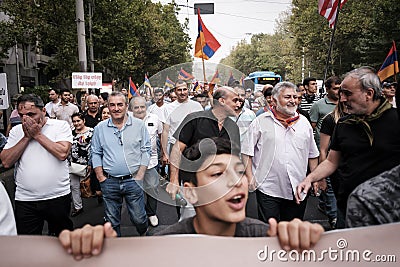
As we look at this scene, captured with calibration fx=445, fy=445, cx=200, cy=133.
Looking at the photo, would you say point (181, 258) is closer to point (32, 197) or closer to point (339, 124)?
point (339, 124)

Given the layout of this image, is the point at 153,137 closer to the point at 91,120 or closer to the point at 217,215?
the point at 91,120

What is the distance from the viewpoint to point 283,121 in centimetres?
341

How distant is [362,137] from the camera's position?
2744 mm

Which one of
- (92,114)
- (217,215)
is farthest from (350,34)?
(217,215)

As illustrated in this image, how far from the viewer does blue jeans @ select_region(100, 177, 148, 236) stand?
3.84 m

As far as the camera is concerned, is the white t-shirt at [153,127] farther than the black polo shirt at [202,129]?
Yes

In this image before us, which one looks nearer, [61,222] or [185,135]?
[185,135]

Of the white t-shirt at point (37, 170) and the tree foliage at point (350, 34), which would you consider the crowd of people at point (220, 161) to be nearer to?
the white t-shirt at point (37, 170)

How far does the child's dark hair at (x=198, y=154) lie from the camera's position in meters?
1.86

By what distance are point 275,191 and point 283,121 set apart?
1.77 feet

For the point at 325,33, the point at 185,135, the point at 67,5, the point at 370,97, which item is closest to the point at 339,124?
the point at 370,97

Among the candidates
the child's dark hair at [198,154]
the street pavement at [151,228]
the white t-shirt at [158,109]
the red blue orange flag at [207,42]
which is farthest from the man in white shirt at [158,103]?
the street pavement at [151,228]

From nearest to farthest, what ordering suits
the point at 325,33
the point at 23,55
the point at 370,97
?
the point at 370,97 < the point at 325,33 < the point at 23,55

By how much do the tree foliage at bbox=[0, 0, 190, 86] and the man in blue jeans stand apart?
7.73m
